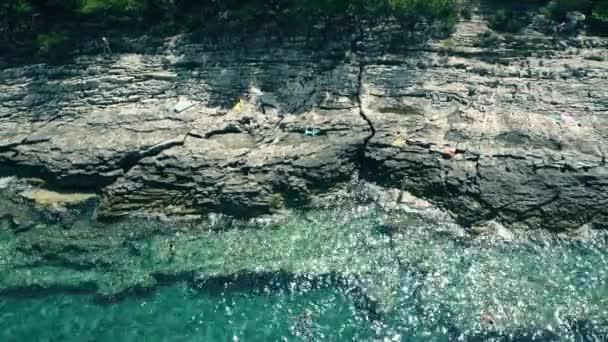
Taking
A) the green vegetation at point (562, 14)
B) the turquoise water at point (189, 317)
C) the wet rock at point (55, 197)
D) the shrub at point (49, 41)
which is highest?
the green vegetation at point (562, 14)

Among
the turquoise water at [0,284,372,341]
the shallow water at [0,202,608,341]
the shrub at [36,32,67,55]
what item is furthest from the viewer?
the shrub at [36,32,67,55]

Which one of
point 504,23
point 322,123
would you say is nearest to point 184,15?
point 322,123

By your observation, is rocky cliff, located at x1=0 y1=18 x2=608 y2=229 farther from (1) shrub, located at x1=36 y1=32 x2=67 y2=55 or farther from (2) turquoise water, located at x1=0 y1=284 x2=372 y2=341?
(2) turquoise water, located at x1=0 y1=284 x2=372 y2=341

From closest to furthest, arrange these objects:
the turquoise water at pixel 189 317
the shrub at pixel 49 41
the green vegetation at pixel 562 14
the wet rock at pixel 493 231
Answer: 1. the turquoise water at pixel 189 317
2. the wet rock at pixel 493 231
3. the green vegetation at pixel 562 14
4. the shrub at pixel 49 41

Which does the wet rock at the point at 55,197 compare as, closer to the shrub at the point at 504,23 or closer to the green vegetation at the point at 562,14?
the shrub at the point at 504,23

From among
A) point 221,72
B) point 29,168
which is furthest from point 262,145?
point 29,168

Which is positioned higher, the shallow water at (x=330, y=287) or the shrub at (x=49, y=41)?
the shrub at (x=49, y=41)

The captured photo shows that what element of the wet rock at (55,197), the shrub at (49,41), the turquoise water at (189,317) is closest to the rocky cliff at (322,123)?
the wet rock at (55,197)

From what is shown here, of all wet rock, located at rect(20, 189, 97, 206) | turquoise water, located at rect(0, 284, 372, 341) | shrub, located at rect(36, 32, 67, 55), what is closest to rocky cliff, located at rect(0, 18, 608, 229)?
wet rock, located at rect(20, 189, 97, 206)
